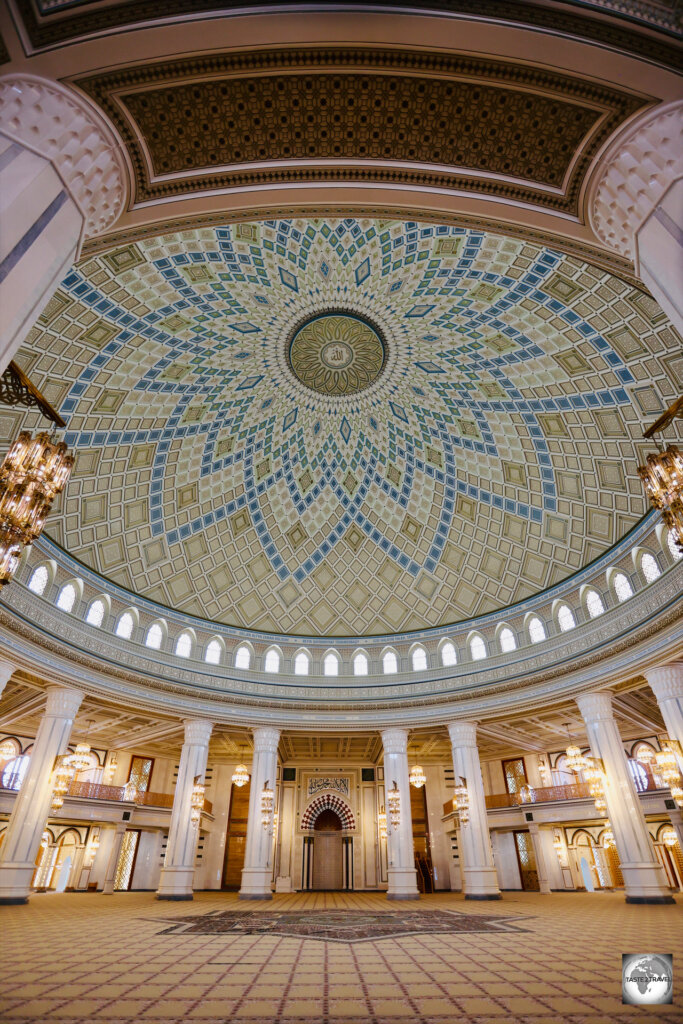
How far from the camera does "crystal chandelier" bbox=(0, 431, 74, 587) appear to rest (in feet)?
20.3

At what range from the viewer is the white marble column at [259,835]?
58.0 feet

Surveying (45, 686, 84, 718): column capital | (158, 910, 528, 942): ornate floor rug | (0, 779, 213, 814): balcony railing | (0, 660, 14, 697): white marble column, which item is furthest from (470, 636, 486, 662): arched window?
(0, 660, 14, 697): white marble column

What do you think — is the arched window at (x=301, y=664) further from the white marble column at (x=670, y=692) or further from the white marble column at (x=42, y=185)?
the white marble column at (x=42, y=185)

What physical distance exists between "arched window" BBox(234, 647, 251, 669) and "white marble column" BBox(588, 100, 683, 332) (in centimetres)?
1887

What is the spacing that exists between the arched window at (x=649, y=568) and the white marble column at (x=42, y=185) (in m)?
15.3

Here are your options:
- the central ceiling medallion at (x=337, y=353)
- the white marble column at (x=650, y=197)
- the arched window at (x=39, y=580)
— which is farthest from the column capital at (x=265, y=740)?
the white marble column at (x=650, y=197)

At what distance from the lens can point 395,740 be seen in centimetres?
1972

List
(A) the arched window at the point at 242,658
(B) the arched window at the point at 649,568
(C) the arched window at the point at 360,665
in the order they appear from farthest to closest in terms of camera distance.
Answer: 1. (C) the arched window at the point at 360,665
2. (A) the arched window at the point at 242,658
3. (B) the arched window at the point at 649,568

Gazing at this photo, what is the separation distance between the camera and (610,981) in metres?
4.82

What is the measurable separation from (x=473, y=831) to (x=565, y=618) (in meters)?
7.72

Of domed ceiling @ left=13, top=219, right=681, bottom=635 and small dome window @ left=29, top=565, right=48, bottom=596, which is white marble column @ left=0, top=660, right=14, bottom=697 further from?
domed ceiling @ left=13, top=219, right=681, bottom=635

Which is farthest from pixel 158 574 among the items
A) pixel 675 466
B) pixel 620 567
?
pixel 675 466

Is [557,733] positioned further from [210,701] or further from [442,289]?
[442,289]

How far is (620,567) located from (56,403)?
676 inches
